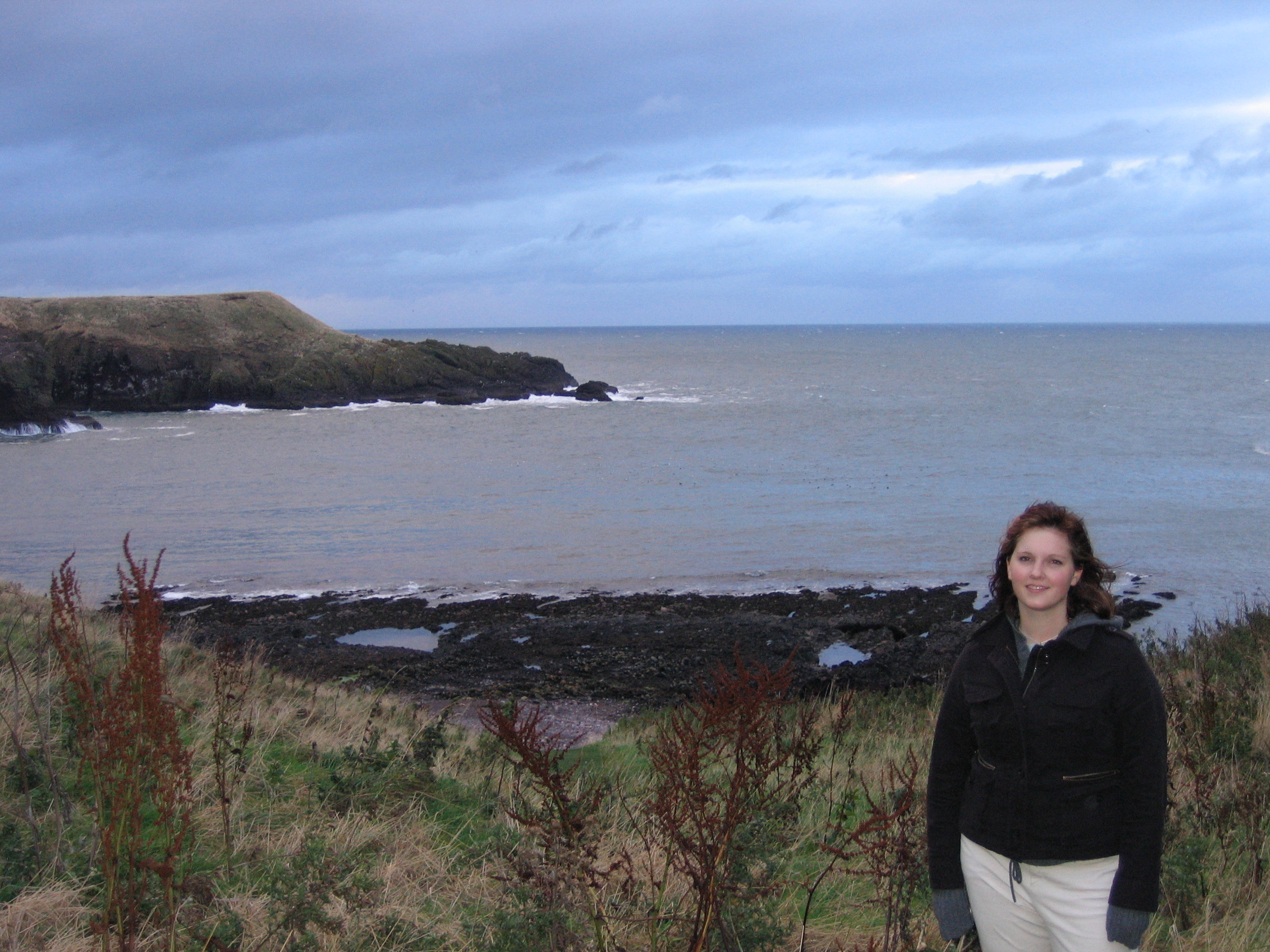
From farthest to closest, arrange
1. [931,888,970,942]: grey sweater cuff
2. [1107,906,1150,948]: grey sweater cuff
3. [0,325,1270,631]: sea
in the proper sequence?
[0,325,1270,631]: sea < [931,888,970,942]: grey sweater cuff < [1107,906,1150,948]: grey sweater cuff

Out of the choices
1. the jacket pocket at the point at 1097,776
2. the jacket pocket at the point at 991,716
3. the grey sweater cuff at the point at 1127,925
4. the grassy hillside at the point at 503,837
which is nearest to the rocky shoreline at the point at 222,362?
the grassy hillside at the point at 503,837

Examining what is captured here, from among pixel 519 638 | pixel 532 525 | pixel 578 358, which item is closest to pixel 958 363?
pixel 578 358

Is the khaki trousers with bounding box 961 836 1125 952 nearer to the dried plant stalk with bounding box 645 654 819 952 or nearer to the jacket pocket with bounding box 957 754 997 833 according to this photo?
the jacket pocket with bounding box 957 754 997 833

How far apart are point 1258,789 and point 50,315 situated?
70.4m

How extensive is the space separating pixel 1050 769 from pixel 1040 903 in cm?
40

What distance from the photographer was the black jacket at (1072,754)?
2775mm

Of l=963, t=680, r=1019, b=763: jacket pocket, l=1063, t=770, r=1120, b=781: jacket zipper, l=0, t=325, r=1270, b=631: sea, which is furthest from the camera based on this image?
l=0, t=325, r=1270, b=631: sea

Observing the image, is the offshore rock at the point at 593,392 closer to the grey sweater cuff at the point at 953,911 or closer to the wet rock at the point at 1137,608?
the wet rock at the point at 1137,608

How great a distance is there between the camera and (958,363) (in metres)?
109

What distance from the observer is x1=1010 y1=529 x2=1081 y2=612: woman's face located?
118 inches

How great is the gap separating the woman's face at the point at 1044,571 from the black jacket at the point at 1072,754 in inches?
5.0

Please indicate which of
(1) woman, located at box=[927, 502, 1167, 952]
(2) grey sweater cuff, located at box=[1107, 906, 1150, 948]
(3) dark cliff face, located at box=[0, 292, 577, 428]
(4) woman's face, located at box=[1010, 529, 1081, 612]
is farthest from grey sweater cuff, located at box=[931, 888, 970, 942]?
(3) dark cliff face, located at box=[0, 292, 577, 428]

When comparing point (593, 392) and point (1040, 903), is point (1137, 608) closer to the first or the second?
point (1040, 903)

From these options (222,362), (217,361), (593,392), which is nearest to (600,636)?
(593,392)
